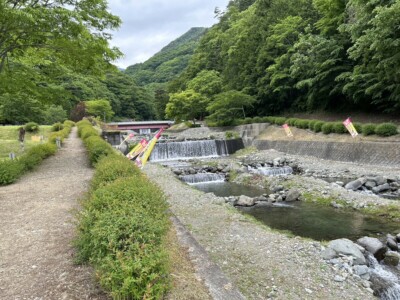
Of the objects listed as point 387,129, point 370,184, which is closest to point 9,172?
point 370,184

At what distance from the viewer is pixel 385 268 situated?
526 centimetres

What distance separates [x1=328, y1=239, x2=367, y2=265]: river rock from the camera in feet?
16.9

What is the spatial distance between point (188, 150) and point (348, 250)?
748 inches

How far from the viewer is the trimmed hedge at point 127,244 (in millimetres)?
2174

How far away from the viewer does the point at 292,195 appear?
10.2 metres

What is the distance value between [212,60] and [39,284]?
156 ft

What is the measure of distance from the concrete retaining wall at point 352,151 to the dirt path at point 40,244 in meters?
13.5

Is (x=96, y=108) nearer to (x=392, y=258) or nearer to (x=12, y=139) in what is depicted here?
(x=12, y=139)

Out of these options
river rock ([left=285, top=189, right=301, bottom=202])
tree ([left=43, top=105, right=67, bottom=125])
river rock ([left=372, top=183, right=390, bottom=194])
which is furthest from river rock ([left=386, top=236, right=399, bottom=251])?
tree ([left=43, top=105, right=67, bottom=125])

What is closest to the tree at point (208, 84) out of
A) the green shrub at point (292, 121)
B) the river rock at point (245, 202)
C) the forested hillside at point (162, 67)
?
the green shrub at point (292, 121)

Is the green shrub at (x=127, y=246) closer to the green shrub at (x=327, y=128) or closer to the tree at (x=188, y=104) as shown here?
the green shrub at (x=327, y=128)

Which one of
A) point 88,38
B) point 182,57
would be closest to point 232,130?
point 88,38

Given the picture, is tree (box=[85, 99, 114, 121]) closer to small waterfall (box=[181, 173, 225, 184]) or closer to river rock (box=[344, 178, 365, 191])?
small waterfall (box=[181, 173, 225, 184])

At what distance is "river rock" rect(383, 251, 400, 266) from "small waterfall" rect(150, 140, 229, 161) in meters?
18.5
